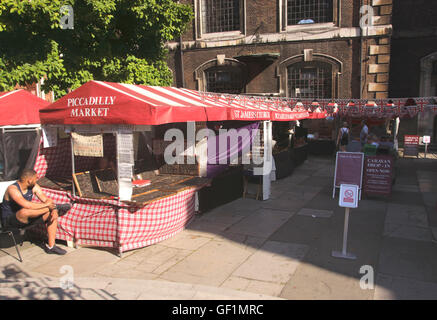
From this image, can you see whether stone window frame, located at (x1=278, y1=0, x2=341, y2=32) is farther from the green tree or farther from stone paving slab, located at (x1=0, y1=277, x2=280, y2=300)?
stone paving slab, located at (x1=0, y1=277, x2=280, y2=300)

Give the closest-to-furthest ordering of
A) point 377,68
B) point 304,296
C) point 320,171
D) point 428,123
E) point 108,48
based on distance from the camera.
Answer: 1. point 304,296
2. point 108,48
3. point 320,171
4. point 377,68
5. point 428,123

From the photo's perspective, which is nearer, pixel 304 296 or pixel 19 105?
pixel 304 296

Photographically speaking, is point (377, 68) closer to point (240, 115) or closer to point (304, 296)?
point (240, 115)

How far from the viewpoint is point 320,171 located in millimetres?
14828

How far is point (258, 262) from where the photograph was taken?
234 inches

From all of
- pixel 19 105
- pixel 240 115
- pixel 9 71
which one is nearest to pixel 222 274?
pixel 240 115

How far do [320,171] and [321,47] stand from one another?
7.87 metres

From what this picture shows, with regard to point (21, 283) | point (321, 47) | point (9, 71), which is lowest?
point (21, 283)

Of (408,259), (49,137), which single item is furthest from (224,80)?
(408,259)

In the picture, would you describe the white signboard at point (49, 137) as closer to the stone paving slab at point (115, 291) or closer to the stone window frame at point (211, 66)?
the stone paving slab at point (115, 291)

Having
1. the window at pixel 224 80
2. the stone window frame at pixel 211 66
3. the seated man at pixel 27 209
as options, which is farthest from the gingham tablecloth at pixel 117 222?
the window at pixel 224 80

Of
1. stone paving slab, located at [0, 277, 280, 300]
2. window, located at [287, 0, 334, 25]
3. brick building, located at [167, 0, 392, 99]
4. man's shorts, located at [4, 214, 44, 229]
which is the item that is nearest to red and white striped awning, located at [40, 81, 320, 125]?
man's shorts, located at [4, 214, 44, 229]

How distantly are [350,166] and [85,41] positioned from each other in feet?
26.0

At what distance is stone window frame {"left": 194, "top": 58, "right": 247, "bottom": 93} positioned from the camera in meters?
20.9
